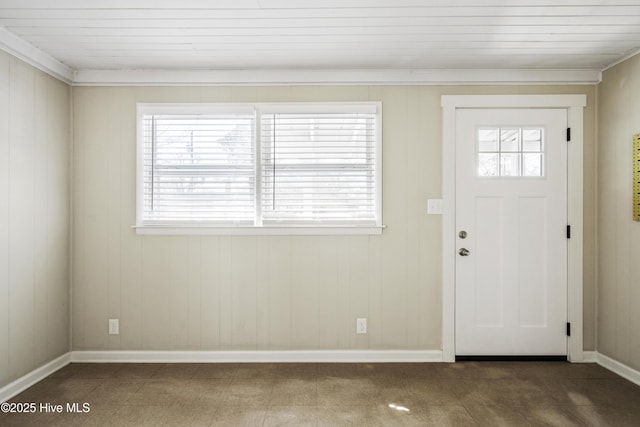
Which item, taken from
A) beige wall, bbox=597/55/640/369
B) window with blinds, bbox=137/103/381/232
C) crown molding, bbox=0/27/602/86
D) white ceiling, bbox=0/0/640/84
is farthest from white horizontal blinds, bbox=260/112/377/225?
beige wall, bbox=597/55/640/369

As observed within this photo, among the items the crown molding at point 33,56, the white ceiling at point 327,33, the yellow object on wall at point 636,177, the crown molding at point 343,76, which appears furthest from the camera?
the crown molding at point 343,76

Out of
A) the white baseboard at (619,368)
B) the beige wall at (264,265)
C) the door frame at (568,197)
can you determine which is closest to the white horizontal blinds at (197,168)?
the beige wall at (264,265)

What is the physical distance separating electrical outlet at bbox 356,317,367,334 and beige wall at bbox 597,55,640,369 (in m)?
1.89

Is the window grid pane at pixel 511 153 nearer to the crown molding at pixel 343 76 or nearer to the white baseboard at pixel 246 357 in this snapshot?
the crown molding at pixel 343 76

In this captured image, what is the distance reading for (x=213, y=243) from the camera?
3387 millimetres

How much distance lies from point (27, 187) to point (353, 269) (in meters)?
2.47

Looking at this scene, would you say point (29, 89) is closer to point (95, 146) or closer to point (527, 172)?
point (95, 146)

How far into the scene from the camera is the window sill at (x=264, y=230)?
3.36 meters

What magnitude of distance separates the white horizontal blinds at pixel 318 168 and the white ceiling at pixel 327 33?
1.44 ft

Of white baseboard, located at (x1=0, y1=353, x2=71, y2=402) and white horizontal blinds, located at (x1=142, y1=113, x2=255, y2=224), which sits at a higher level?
white horizontal blinds, located at (x1=142, y1=113, x2=255, y2=224)

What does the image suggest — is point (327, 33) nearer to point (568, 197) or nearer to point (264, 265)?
point (264, 265)

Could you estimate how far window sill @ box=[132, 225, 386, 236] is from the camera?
336cm

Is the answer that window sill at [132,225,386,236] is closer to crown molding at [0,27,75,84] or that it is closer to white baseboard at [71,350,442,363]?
white baseboard at [71,350,442,363]

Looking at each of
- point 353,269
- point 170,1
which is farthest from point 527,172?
point 170,1
